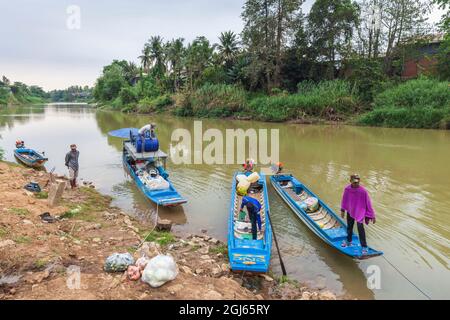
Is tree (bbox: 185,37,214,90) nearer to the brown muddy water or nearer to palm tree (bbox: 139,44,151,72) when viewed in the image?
palm tree (bbox: 139,44,151,72)

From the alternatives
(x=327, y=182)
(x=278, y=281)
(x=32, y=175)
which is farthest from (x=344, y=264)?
(x=32, y=175)

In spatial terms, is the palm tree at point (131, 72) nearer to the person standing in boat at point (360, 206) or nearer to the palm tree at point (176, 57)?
the palm tree at point (176, 57)

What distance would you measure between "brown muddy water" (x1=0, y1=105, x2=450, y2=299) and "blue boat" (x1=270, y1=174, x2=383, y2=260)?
0.35m

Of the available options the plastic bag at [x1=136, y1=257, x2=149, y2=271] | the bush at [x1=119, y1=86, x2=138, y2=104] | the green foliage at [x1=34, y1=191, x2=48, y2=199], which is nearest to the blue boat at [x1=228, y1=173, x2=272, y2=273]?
the plastic bag at [x1=136, y1=257, x2=149, y2=271]

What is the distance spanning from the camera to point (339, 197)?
11.0 metres

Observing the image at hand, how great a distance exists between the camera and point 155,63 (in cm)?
6184

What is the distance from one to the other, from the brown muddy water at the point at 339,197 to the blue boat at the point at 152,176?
0.51 metres

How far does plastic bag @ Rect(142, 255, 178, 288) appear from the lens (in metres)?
4.84

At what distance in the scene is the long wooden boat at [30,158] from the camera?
49.8 feet

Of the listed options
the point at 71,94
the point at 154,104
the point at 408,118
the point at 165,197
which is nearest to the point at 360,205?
the point at 165,197

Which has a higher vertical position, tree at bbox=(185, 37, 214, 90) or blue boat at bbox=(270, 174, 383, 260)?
→ tree at bbox=(185, 37, 214, 90)

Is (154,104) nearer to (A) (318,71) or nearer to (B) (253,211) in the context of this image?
(A) (318,71)

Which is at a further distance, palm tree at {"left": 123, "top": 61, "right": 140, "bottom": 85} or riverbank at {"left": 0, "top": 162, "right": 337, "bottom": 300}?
palm tree at {"left": 123, "top": 61, "right": 140, "bottom": 85}
